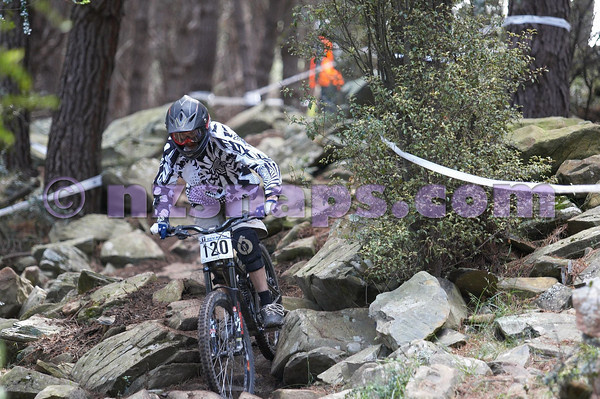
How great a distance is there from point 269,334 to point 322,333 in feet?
Answer: 3.02

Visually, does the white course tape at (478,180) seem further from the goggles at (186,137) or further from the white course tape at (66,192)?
the white course tape at (66,192)

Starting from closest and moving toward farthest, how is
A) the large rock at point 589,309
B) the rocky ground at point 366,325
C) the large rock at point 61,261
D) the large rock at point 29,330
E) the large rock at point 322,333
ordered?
the large rock at point 589,309, the rocky ground at point 366,325, the large rock at point 322,333, the large rock at point 29,330, the large rock at point 61,261

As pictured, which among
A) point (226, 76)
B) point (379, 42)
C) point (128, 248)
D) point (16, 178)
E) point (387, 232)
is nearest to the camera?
point (387, 232)

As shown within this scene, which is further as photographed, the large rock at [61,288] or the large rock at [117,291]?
the large rock at [61,288]

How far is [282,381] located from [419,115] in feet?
7.39

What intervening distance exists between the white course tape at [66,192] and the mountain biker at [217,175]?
5.23 m

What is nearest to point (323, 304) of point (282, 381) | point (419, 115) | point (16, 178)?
point (282, 381)

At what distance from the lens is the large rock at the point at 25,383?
473 cm

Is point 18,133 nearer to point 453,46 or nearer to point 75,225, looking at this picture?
point 75,225

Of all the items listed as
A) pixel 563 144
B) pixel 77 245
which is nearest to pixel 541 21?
pixel 563 144

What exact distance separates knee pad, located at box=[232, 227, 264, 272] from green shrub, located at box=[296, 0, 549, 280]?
2.68 ft

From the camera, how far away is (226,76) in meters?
38.5

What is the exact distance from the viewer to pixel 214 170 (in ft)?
17.3

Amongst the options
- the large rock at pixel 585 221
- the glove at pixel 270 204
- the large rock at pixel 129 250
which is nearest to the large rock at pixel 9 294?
the large rock at pixel 129 250
